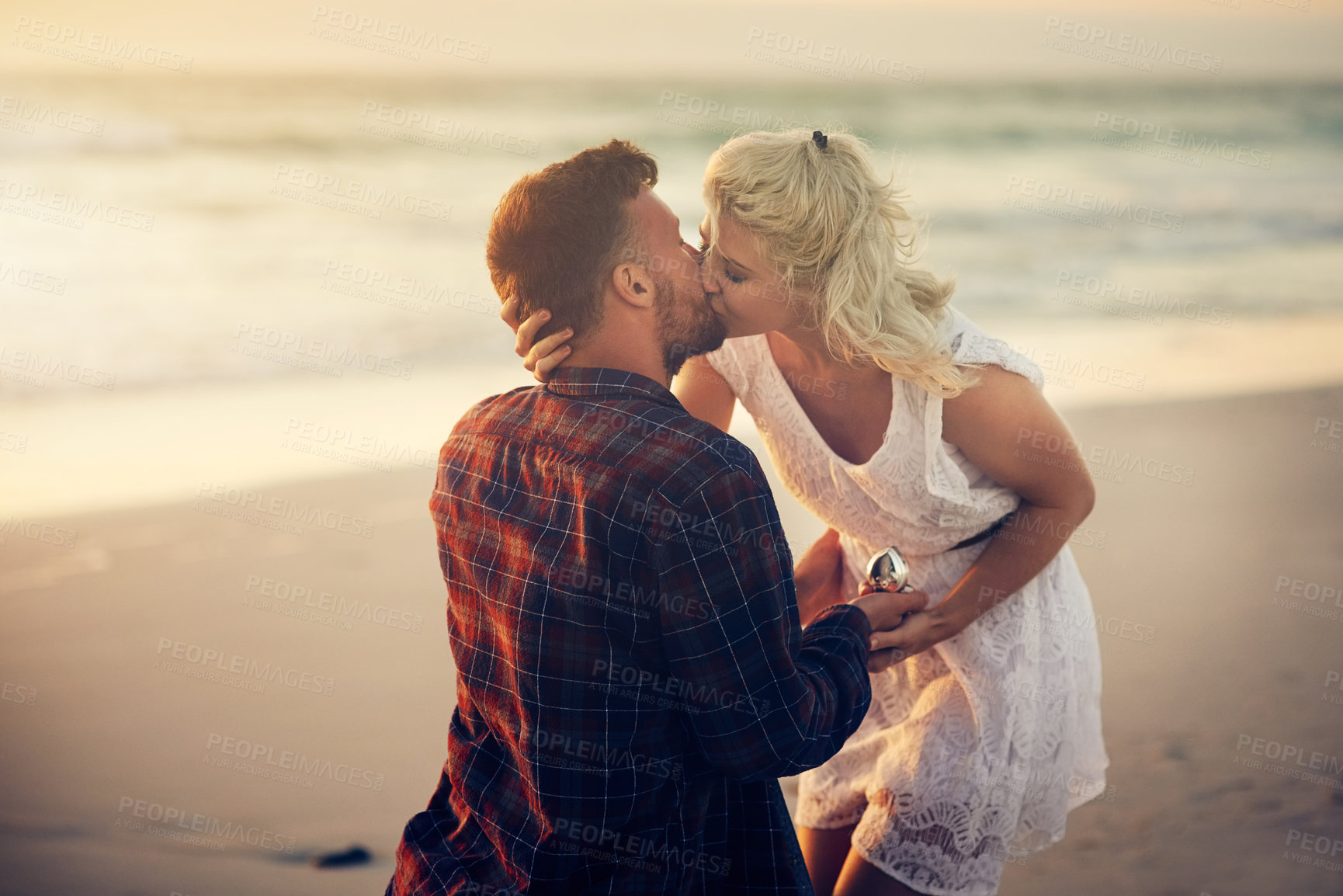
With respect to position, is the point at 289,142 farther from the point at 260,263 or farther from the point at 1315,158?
the point at 1315,158

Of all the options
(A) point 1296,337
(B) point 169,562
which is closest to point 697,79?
(A) point 1296,337

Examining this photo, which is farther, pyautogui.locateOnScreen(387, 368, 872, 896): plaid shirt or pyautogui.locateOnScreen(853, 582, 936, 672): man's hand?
pyautogui.locateOnScreen(853, 582, 936, 672): man's hand

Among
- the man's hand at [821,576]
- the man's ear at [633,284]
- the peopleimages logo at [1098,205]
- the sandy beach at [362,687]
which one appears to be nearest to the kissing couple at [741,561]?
the man's ear at [633,284]

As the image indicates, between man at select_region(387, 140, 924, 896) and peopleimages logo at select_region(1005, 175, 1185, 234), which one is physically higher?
peopleimages logo at select_region(1005, 175, 1185, 234)

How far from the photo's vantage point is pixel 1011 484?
259 centimetres

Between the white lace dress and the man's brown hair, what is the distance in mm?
853

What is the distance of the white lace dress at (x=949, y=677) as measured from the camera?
2574 millimetres

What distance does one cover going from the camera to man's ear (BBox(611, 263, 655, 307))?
202 cm

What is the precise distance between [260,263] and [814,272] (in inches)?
390

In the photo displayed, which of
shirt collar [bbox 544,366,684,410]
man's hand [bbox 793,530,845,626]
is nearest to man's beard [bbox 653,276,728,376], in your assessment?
shirt collar [bbox 544,366,684,410]

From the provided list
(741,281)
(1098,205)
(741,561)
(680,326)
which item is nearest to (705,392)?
(741,281)

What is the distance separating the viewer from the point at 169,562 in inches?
224

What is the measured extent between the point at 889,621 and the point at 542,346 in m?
1.11

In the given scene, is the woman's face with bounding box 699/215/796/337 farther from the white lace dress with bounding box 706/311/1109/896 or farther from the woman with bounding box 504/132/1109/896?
the white lace dress with bounding box 706/311/1109/896
